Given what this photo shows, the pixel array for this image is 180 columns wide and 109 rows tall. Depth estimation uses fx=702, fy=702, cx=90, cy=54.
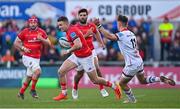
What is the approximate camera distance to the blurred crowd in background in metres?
32.6

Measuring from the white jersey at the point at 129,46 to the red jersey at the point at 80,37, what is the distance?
3.67 feet

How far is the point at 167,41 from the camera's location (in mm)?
33125

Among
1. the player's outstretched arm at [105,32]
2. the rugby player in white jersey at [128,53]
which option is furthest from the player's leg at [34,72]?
the player's outstretched arm at [105,32]

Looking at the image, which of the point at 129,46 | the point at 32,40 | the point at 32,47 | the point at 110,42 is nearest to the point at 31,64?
the point at 32,47

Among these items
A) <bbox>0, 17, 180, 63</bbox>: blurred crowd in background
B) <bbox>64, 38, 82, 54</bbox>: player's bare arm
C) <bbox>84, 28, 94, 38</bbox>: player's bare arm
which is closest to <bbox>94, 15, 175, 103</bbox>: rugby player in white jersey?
<bbox>64, 38, 82, 54</bbox>: player's bare arm

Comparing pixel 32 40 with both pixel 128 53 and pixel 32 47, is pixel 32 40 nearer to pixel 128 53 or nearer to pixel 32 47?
pixel 32 47

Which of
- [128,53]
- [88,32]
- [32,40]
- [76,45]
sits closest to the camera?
[76,45]

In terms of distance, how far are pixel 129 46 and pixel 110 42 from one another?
13646 millimetres

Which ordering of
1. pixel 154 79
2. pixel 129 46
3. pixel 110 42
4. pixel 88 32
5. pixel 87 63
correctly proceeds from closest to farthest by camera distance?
pixel 129 46 < pixel 154 79 < pixel 87 63 < pixel 88 32 < pixel 110 42

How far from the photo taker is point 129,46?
19484 millimetres

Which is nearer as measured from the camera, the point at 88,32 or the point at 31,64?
the point at 88,32

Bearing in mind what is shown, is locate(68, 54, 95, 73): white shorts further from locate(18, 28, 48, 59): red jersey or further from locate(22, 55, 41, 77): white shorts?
locate(18, 28, 48, 59): red jersey

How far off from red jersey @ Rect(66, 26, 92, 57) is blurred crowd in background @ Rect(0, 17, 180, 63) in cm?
1197

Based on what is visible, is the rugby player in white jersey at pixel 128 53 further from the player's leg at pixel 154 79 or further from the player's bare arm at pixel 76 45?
the player's bare arm at pixel 76 45
